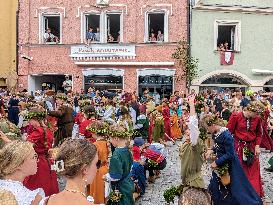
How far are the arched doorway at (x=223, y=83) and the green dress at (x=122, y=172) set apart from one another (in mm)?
17321

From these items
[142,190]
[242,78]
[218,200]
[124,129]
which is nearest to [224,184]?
[218,200]

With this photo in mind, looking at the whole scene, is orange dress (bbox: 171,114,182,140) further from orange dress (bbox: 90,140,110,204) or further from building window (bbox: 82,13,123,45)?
orange dress (bbox: 90,140,110,204)

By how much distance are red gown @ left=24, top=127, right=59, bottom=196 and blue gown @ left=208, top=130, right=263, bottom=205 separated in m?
2.45

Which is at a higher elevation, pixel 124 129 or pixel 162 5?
pixel 162 5

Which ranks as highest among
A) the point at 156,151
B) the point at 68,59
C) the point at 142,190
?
the point at 68,59

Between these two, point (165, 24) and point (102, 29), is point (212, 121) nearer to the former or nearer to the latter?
point (165, 24)

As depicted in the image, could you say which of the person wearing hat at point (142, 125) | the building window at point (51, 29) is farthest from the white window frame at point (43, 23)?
the person wearing hat at point (142, 125)

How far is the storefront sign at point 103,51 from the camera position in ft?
77.7

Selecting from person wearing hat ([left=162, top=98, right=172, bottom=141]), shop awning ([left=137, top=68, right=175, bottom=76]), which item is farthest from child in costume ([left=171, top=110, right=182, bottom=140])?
shop awning ([left=137, top=68, right=175, bottom=76])

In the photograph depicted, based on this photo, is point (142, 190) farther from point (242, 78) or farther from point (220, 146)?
point (242, 78)

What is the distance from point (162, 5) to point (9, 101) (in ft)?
32.5

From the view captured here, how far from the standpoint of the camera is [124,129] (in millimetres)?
6695

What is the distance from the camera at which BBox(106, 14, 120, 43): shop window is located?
79.1 ft

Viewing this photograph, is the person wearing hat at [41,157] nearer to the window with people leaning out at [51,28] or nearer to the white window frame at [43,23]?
the white window frame at [43,23]
